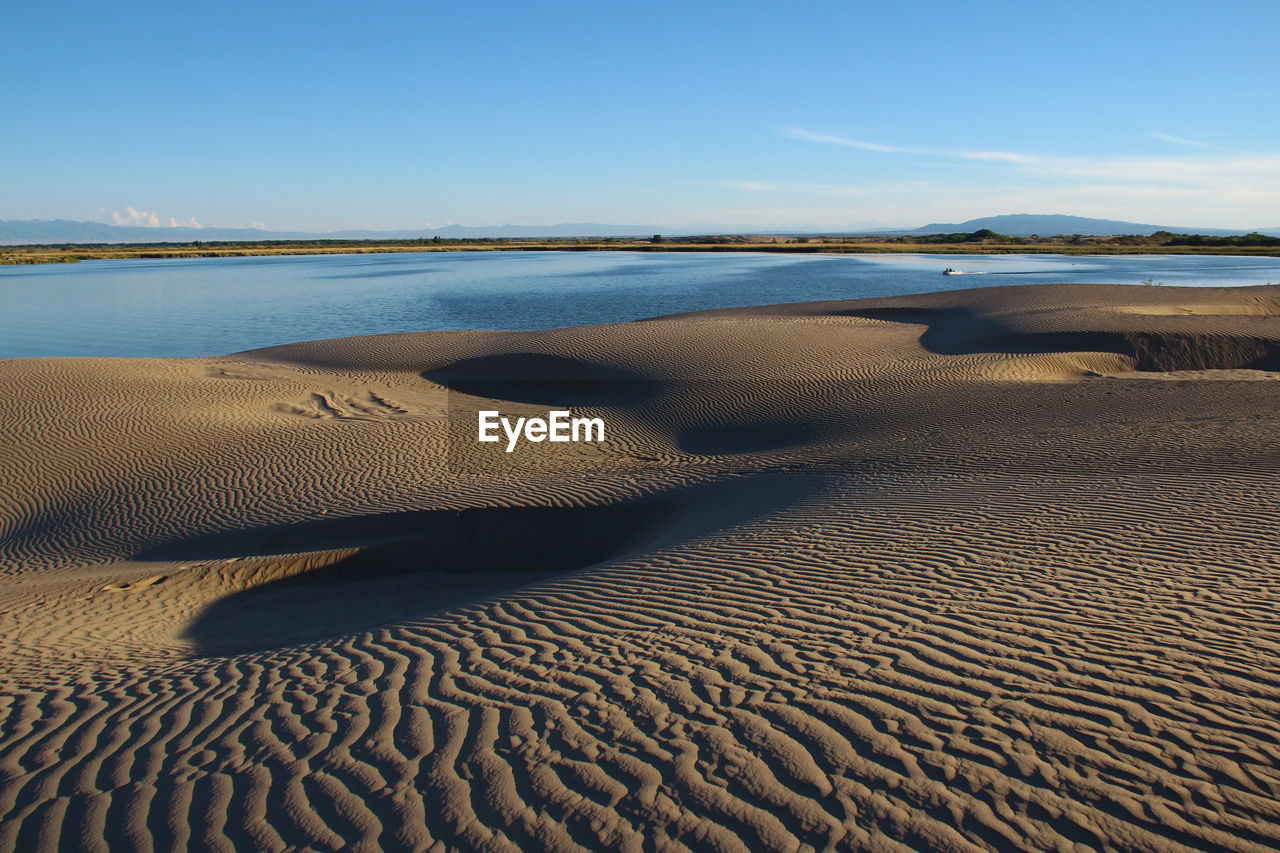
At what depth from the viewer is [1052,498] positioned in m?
7.75

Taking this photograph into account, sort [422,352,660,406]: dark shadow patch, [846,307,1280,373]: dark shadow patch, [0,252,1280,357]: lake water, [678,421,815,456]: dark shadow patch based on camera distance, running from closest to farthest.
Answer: [678,421,815,456]: dark shadow patch → [422,352,660,406]: dark shadow patch → [846,307,1280,373]: dark shadow patch → [0,252,1280,357]: lake water

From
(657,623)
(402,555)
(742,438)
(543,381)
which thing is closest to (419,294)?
(543,381)

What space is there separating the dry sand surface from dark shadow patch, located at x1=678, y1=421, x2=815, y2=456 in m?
0.14

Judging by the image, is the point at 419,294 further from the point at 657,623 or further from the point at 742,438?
the point at 657,623

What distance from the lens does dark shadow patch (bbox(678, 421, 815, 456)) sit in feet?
43.3

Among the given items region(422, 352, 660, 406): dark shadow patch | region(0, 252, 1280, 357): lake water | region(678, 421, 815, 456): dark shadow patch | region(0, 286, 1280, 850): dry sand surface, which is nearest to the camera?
region(0, 286, 1280, 850): dry sand surface

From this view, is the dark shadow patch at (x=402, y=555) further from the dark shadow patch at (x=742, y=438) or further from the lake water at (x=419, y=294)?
the lake water at (x=419, y=294)

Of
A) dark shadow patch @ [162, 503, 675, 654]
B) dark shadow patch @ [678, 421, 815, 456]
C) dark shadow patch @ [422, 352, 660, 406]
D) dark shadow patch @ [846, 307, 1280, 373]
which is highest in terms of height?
dark shadow patch @ [846, 307, 1280, 373]

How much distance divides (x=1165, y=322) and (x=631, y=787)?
2136 cm

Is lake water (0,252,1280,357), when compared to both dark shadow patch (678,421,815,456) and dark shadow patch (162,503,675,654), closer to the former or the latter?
dark shadow patch (678,421,815,456)

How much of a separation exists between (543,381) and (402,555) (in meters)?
10.1

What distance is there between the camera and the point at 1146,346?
1836 cm

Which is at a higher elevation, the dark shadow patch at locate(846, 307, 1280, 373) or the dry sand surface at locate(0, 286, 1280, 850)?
the dark shadow patch at locate(846, 307, 1280, 373)

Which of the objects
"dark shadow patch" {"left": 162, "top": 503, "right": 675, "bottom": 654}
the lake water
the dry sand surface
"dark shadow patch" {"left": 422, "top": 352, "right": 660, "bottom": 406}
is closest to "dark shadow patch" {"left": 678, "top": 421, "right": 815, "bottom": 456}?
the dry sand surface
